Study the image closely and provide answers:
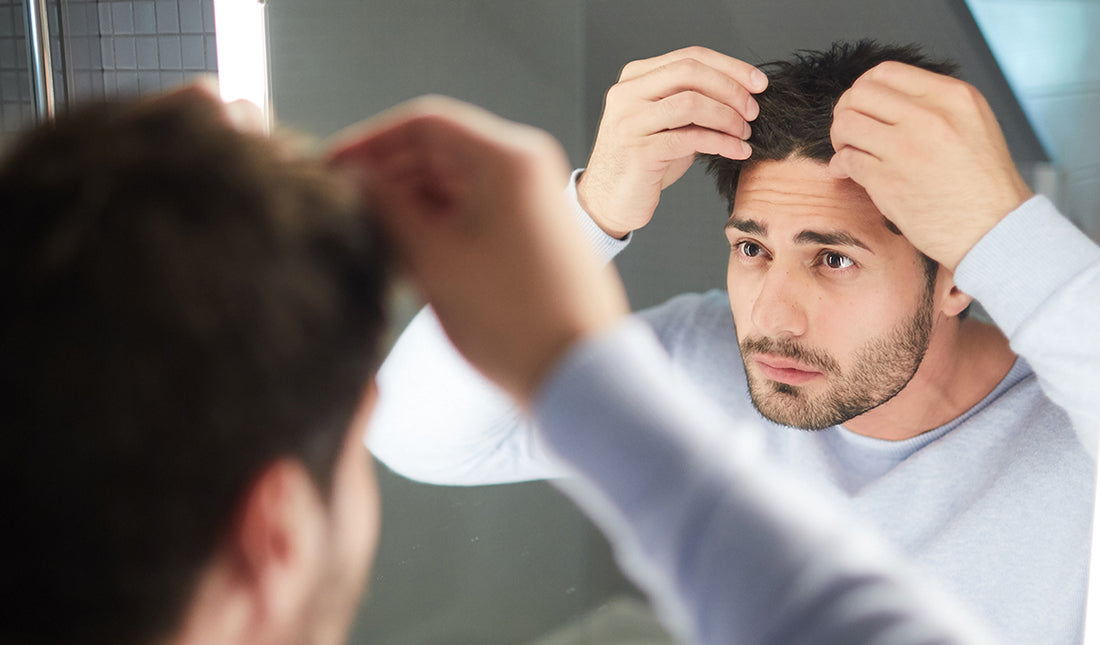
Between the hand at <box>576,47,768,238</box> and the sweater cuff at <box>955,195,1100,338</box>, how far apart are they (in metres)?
0.29

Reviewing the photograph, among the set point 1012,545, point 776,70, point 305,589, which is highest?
point 776,70

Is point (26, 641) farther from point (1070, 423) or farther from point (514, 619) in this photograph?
point (1070, 423)

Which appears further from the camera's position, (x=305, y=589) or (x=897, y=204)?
(x=897, y=204)

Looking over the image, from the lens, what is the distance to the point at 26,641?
0.50m

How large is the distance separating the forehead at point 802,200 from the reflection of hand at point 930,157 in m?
0.02

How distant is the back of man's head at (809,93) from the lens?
2.93ft

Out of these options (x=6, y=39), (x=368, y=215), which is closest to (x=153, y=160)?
(x=368, y=215)

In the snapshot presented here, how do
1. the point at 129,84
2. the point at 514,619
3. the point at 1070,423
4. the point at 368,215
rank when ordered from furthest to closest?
the point at 129,84, the point at 514,619, the point at 1070,423, the point at 368,215

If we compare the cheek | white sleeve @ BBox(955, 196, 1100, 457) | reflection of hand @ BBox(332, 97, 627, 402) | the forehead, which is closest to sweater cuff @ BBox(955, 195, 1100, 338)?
white sleeve @ BBox(955, 196, 1100, 457)

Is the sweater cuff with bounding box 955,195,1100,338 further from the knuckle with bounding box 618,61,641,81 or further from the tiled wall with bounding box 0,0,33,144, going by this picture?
the tiled wall with bounding box 0,0,33,144

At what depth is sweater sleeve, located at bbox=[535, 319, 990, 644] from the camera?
22.1 inches

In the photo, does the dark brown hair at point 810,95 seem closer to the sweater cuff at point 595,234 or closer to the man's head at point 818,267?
the man's head at point 818,267

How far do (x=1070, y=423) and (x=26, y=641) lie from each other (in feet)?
3.17

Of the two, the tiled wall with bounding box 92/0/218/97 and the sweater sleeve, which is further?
A: the tiled wall with bounding box 92/0/218/97
